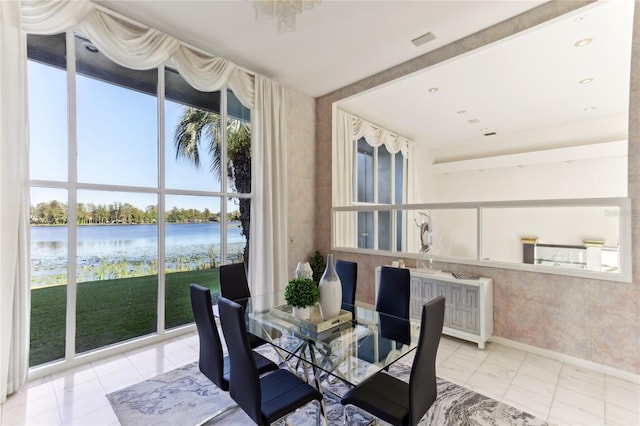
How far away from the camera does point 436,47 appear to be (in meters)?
3.69

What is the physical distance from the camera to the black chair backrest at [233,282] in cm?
279

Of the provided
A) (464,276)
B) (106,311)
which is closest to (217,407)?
(106,311)

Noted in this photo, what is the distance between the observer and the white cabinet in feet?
10.5

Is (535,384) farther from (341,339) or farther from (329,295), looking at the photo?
(329,295)

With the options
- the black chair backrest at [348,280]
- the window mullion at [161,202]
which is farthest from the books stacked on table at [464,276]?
the window mullion at [161,202]

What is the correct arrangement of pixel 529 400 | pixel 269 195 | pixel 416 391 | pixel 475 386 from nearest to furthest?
pixel 416 391 < pixel 529 400 < pixel 475 386 < pixel 269 195

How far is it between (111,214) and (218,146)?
1.58 metres

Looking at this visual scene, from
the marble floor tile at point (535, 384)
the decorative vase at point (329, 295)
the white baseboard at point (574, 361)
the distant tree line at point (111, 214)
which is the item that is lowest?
the marble floor tile at point (535, 384)

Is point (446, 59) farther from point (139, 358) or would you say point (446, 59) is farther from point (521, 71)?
point (139, 358)

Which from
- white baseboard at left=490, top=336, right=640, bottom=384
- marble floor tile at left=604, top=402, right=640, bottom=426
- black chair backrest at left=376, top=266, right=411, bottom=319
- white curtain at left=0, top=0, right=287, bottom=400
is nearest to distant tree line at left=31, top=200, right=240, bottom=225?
white curtain at left=0, top=0, right=287, bottom=400

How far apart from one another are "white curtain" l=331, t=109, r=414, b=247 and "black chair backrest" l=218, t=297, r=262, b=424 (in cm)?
352

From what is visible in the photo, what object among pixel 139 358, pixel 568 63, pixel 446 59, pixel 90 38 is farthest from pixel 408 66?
pixel 139 358

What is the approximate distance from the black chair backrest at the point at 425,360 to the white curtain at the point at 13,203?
3.15 metres

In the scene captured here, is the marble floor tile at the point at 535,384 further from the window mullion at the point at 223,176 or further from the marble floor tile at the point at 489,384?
the window mullion at the point at 223,176
